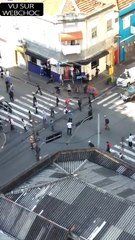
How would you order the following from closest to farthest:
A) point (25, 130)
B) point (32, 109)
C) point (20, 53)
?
point (25, 130) < point (32, 109) < point (20, 53)

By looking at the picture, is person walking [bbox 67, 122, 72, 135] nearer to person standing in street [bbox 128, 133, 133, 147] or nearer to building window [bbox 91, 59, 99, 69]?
person standing in street [bbox 128, 133, 133, 147]

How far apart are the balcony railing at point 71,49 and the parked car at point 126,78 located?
654cm

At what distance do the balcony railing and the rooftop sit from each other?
31.8m

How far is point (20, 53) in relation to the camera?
78000 millimetres

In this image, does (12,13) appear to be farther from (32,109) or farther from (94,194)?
(32,109)

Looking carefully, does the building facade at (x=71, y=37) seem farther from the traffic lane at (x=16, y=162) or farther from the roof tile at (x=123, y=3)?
the traffic lane at (x=16, y=162)

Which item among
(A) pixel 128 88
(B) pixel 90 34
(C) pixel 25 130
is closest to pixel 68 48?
(B) pixel 90 34

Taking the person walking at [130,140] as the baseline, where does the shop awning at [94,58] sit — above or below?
above

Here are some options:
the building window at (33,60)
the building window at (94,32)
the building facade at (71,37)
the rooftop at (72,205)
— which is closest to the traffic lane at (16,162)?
the rooftop at (72,205)

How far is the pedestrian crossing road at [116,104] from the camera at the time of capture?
67.1 metres

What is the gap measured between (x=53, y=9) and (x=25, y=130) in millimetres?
17705

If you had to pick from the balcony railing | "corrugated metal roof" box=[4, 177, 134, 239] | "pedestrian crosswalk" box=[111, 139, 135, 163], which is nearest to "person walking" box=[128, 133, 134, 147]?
"pedestrian crosswalk" box=[111, 139, 135, 163]

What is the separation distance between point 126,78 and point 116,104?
5.39m

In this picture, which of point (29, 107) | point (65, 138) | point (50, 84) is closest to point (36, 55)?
point (50, 84)
